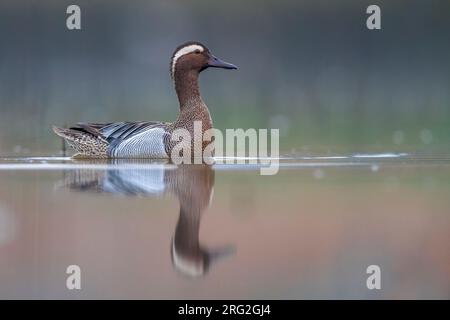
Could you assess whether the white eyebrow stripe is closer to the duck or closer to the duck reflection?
the duck

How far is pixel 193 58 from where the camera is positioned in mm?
6016

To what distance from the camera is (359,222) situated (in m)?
2.94

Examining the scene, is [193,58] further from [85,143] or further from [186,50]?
→ [85,143]

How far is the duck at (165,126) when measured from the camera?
584 cm

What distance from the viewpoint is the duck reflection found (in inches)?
96.3

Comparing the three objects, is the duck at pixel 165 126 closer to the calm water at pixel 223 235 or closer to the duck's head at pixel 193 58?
the duck's head at pixel 193 58

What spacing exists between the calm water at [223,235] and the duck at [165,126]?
64.6 inches

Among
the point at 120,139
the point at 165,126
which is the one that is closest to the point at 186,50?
the point at 165,126

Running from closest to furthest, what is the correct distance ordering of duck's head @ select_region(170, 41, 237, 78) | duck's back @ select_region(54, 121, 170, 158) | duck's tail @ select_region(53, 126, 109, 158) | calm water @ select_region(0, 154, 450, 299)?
calm water @ select_region(0, 154, 450, 299), duck's back @ select_region(54, 121, 170, 158), duck's head @ select_region(170, 41, 237, 78), duck's tail @ select_region(53, 126, 109, 158)

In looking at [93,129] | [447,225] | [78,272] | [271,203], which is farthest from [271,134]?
[78,272]

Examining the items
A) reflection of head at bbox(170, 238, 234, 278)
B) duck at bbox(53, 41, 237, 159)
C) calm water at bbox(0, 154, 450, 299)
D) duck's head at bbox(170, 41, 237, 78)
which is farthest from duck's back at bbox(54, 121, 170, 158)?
reflection of head at bbox(170, 238, 234, 278)

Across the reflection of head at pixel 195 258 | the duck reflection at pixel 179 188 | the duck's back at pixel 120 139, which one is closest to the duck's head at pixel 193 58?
the duck's back at pixel 120 139
